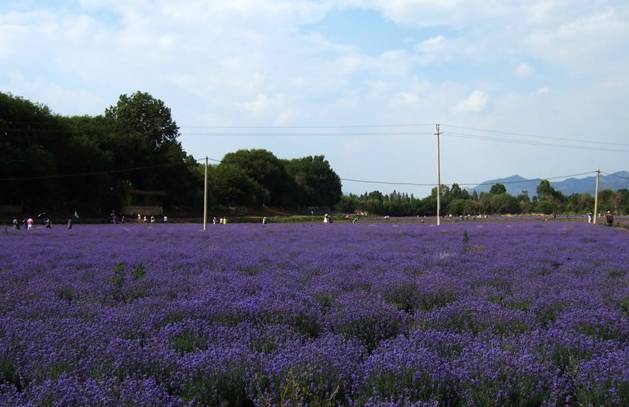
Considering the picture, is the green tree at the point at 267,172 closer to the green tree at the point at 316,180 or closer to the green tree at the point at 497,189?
the green tree at the point at 316,180

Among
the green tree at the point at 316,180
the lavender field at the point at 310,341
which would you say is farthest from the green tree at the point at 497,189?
the lavender field at the point at 310,341

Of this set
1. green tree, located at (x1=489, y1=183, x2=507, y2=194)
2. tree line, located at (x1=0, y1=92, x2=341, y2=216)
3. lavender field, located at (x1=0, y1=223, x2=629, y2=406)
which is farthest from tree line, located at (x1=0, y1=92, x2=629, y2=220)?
lavender field, located at (x1=0, y1=223, x2=629, y2=406)

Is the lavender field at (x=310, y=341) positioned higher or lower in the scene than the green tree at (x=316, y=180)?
lower

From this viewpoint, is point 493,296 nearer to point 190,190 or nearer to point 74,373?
point 74,373

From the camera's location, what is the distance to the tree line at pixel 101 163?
49.1 meters

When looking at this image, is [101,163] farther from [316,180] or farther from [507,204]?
[507,204]

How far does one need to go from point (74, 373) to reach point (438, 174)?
47702 millimetres

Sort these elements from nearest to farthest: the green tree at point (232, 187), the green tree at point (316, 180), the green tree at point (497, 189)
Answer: the green tree at point (232, 187) < the green tree at point (316, 180) < the green tree at point (497, 189)

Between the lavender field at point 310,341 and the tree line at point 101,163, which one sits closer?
the lavender field at point 310,341

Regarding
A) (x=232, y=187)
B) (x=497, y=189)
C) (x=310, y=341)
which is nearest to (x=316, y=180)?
(x=232, y=187)

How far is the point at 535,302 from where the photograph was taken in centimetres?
645

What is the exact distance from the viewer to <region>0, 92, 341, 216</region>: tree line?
161 ft

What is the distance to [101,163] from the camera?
185 ft

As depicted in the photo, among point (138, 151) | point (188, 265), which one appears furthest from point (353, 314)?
point (138, 151)
